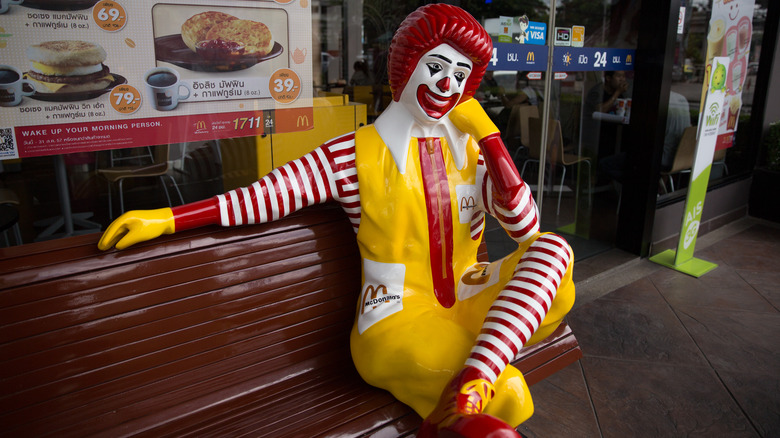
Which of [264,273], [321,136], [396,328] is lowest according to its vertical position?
[396,328]

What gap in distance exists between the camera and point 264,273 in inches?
81.0

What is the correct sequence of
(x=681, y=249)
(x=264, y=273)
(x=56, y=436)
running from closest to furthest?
(x=56, y=436)
(x=264, y=273)
(x=681, y=249)

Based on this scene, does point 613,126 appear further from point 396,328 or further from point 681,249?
point 396,328

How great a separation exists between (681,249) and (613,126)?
44.5 inches

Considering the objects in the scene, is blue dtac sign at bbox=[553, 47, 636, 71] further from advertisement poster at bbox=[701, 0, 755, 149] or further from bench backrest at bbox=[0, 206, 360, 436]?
bench backrest at bbox=[0, 206, 360, 436]

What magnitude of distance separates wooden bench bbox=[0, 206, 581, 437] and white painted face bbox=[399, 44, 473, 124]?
0.57 metres

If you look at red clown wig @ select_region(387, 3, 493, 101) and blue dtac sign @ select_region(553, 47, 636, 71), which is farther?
blue dtac sign @ select_region(553, 47, 636, 71)

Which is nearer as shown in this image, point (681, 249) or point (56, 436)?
point (56, 436)

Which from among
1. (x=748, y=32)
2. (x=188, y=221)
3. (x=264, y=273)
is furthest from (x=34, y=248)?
(x=748, y=32)

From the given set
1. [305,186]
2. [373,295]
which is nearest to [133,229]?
[305,186]

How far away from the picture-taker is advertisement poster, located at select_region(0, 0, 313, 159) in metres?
2.18

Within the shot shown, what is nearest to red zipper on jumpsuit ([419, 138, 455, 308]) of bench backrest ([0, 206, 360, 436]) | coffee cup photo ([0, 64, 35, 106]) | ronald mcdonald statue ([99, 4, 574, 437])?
ronald mcdonald statue ([99, 4, 574, 437])

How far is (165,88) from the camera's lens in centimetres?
246

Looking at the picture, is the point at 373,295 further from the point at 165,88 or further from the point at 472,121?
the point at 165,88
